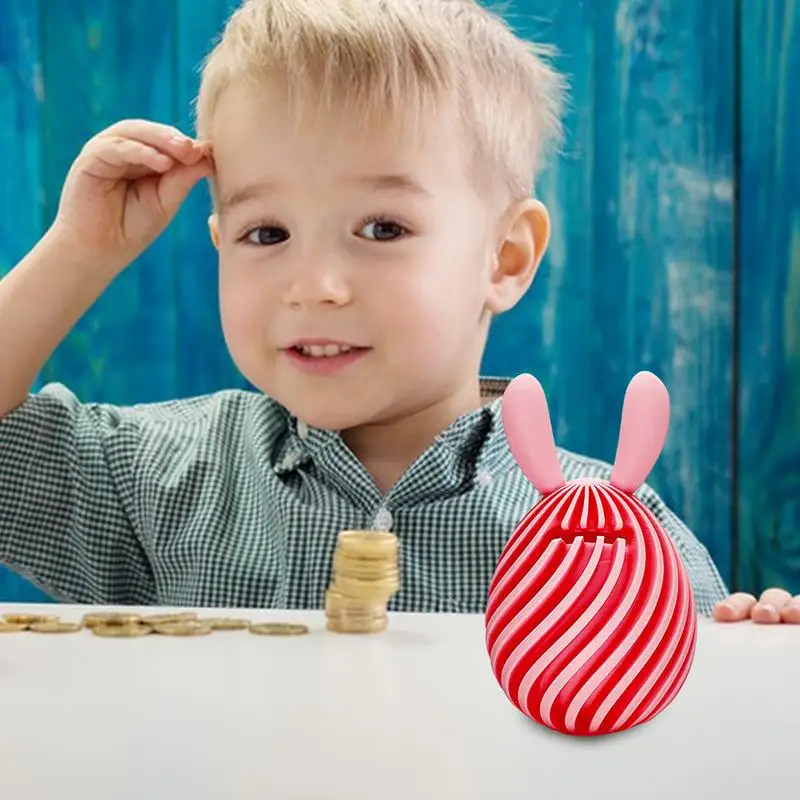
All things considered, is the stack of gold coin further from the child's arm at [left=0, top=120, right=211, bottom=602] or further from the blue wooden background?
the blue wooden background

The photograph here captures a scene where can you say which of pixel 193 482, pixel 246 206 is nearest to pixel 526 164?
pixel 246 206

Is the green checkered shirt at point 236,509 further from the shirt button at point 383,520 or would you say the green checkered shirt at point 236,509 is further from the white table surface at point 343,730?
the white table surface at point 343,730

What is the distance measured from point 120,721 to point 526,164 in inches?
31.5

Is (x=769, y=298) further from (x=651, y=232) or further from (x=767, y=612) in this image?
(x=767, y=612)

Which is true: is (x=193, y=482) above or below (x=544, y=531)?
below

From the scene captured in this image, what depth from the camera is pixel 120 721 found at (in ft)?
Result: 1.55

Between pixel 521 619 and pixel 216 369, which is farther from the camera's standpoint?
pixel 216 369

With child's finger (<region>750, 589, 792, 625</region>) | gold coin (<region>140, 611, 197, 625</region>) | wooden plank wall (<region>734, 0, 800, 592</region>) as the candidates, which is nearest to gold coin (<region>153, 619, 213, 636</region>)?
gold coin (<region>140, 611, 197, 625</region>)

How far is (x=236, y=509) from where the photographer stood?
111cm

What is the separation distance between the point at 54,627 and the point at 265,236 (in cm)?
44

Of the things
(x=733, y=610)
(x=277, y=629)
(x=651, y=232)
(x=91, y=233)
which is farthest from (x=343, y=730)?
(x=651, y=232)

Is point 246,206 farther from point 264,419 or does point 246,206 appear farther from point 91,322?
point 91,322

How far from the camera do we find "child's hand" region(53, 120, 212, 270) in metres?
1.07

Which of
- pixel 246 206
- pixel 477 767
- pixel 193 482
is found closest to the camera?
pixel 477 767
